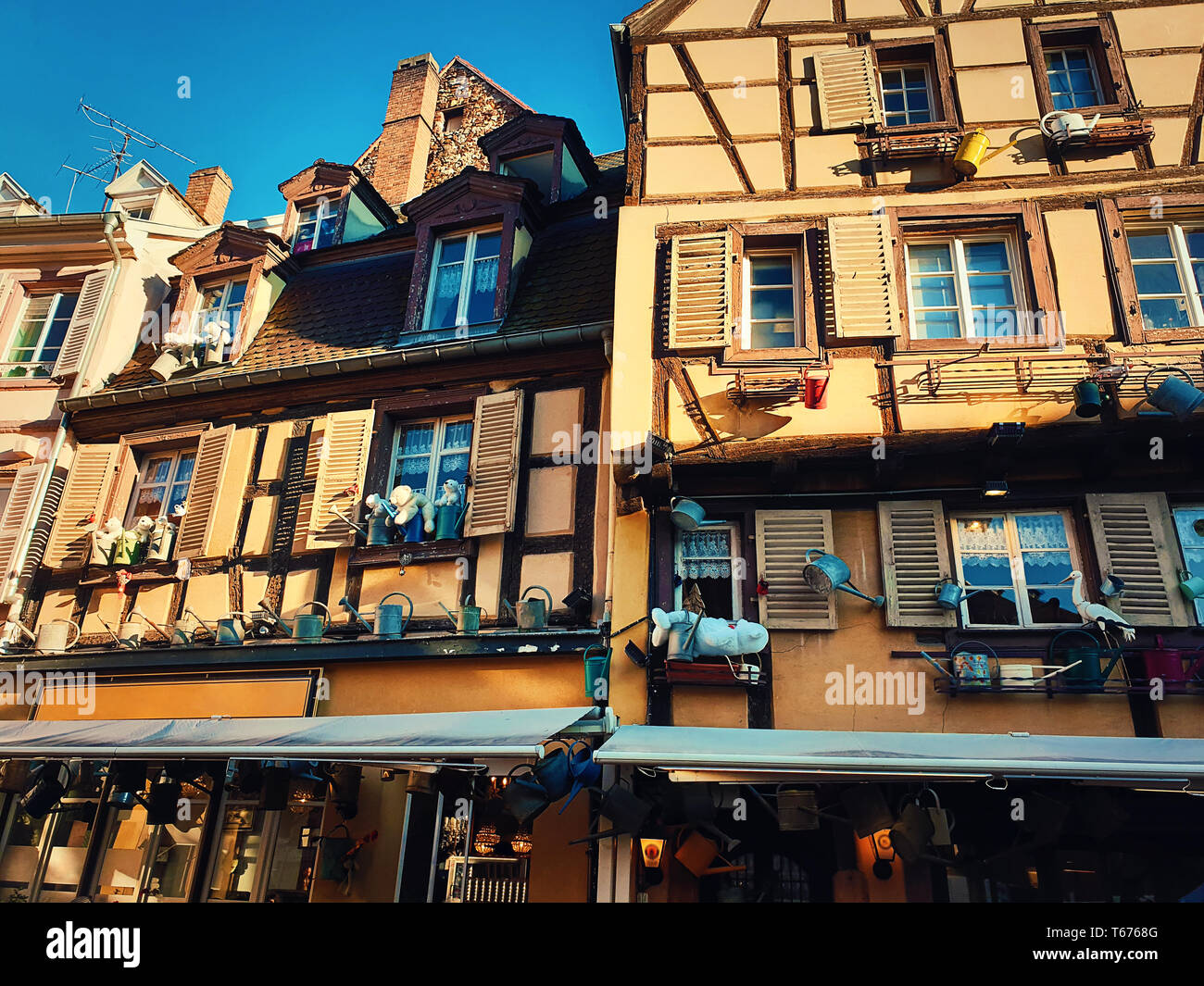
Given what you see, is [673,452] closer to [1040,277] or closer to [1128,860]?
[1040,277]

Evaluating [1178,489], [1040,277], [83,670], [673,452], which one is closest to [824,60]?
[1040,277]

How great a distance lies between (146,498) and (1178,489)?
1010 centimetres

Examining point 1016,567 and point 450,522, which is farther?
point 450,522

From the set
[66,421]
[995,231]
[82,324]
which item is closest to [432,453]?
[66,421]

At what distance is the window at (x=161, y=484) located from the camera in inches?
380

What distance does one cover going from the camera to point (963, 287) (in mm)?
7723

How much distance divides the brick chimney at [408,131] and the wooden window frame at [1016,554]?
9.76 metres

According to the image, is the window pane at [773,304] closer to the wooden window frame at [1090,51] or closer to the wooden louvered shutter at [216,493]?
the wooden window frame at [1090,51]

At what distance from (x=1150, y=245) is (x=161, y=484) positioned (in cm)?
1029

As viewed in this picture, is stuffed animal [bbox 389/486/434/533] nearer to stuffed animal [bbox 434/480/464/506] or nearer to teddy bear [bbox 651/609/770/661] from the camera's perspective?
stuffed animal [bbox 434/480/464/506]

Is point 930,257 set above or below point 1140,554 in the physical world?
above

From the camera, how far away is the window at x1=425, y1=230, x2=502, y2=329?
9.29 m

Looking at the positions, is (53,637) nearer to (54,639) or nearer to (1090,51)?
(54,639)

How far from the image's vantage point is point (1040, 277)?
24.3ft
